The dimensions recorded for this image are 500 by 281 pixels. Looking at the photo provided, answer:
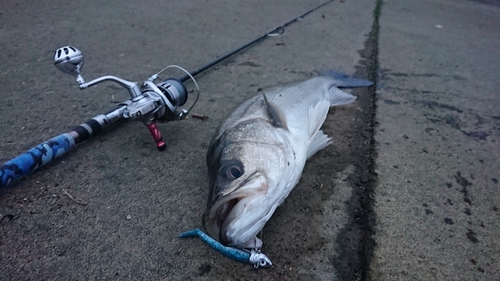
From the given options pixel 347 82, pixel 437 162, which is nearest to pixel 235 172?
pixel 437 162

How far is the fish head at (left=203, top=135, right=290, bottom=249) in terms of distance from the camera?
4.83ft

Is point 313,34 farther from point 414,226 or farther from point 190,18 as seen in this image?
point 414,226

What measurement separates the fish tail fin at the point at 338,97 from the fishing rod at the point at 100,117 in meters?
1.27

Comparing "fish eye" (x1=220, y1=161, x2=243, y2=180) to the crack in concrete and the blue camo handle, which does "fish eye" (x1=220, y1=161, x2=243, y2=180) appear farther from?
the blue camo handle

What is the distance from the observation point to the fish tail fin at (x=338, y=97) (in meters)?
2.96

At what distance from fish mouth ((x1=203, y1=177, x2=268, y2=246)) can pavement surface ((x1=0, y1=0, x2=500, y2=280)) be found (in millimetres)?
214

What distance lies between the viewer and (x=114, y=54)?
12.4 feet

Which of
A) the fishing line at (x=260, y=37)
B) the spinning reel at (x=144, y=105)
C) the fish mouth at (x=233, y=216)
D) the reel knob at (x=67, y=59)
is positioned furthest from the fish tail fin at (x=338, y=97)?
the reel knob at (x=67, y=59)

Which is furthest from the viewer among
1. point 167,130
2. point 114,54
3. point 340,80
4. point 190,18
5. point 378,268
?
point 190,18

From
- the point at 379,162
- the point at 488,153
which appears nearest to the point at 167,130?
the point at 379,162

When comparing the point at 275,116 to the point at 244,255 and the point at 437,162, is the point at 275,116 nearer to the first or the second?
the point at 244,255

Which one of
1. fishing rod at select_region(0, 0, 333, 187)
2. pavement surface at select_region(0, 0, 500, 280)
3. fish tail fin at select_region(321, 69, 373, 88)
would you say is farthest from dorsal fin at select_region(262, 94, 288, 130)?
fish tail fin at select_region(321, 69, 373, 88)

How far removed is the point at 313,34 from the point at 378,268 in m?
3.73

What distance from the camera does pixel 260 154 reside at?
1858 mm
